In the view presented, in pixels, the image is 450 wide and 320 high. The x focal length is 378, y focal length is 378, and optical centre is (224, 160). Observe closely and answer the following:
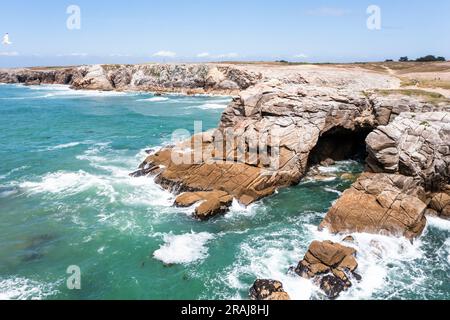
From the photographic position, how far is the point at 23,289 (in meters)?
20.0

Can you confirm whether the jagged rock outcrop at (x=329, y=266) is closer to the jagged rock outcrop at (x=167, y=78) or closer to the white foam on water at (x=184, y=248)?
the white foam on water at (x=184, y=248)

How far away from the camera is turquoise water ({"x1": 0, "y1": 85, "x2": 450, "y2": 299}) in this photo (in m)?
20.0

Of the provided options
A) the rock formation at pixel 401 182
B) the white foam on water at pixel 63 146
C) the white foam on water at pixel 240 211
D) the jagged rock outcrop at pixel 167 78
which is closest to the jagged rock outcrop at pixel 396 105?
the rock formation at pixel 401 182

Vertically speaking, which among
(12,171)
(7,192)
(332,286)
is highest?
(12,171)

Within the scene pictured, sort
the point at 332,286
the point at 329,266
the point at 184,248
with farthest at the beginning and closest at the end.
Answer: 1. the point at 184,248
2. the point at 329,266
3. the point at 332,286

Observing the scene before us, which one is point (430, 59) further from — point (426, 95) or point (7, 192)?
point (7, 192)

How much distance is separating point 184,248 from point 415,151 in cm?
1828

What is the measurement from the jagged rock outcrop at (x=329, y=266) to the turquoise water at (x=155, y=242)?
0.64m

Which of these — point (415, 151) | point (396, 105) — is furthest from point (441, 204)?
point (396, 105)

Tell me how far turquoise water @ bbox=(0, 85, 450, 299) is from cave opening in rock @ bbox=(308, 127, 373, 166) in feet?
6.96

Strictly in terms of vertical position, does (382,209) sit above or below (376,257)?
above

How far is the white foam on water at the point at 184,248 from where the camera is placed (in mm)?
22750

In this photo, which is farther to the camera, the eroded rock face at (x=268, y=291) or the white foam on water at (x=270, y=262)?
the white foam on water at (x=270, y=262)
